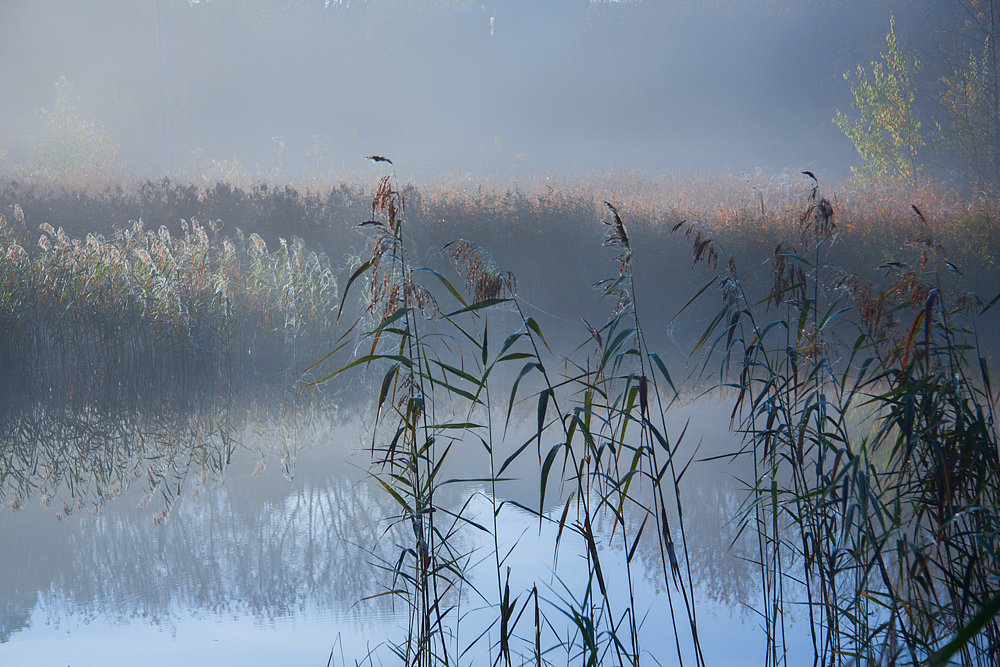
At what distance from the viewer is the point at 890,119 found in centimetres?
1692

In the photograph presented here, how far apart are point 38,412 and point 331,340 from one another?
264cm

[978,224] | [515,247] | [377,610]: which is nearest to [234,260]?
[515,247]

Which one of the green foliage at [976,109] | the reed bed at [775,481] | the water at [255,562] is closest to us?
the reed bed at [775,481]

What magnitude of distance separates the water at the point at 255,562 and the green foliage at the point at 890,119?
1356 cm

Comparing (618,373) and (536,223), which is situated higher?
(536,223)

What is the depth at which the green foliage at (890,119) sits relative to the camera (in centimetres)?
1683

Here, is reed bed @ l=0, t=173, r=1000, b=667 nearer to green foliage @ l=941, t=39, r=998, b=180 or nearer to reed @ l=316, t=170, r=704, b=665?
reed @ l=316, t=170, r=704, b=665

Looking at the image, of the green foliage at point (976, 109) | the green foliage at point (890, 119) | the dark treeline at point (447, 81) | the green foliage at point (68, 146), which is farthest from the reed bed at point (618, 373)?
the dark treeline at point (447, 81)

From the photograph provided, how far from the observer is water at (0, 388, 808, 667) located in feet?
9.32

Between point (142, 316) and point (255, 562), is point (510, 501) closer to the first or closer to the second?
point (255, 562)

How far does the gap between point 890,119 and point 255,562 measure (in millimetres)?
16509

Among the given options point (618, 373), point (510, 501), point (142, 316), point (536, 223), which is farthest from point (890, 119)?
point (510, 501)

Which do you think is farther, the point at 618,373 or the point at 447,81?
the point at 447,81

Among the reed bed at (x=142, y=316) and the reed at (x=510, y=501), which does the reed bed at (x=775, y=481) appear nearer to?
the reed at (x=510, y=501)
